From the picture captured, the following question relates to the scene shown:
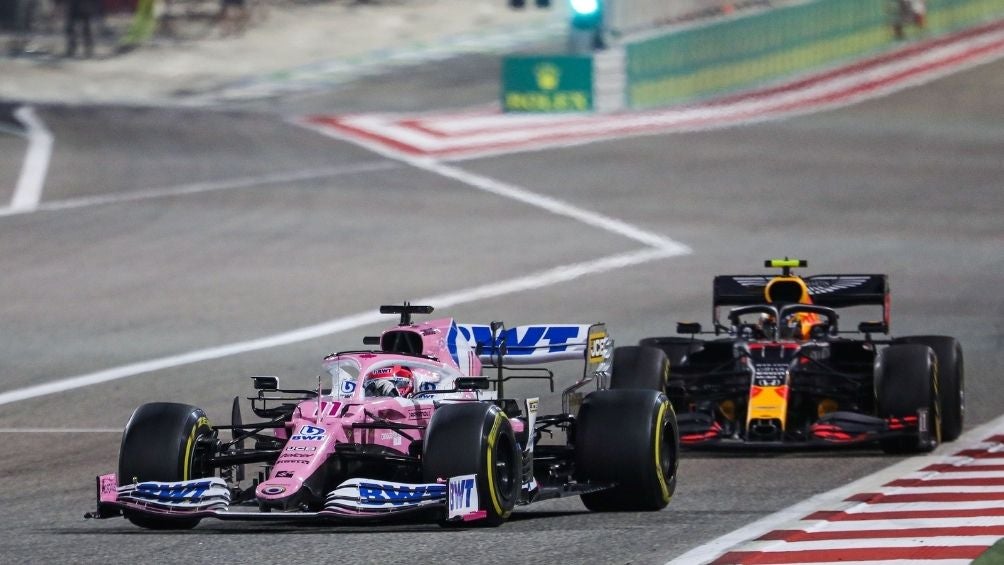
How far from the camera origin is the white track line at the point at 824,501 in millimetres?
10898

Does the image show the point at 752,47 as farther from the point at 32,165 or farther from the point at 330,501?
the point at 330,501

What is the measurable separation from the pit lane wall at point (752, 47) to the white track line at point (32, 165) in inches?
515

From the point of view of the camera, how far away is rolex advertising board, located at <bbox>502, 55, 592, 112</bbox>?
1714 inches

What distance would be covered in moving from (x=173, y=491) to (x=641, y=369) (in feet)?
20.2

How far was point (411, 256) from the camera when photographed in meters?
30.7

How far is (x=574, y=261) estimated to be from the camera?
3048 cm

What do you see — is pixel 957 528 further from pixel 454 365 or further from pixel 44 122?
pixel 44 122

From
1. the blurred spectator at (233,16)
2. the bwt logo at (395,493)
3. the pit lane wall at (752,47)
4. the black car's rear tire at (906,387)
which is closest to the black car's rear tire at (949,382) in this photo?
the black car's rear tire at (906,387)

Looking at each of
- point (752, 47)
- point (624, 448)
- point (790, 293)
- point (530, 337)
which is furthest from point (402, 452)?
point (752, 47)

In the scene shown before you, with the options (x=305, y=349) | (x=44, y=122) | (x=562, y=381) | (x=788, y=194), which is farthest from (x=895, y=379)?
(x=44, y=122)

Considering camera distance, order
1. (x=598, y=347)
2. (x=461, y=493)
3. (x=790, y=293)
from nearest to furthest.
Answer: (x=461, y=493) < (x=598, y=347) < (x=790, y=293)

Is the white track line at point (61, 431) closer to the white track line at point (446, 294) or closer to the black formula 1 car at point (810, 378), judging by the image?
the white track line at point (446, 294)

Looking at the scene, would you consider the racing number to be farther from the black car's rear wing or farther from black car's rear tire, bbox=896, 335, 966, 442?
the black car's rear wing

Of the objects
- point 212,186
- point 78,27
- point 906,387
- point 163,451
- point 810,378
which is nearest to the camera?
point 163,451
